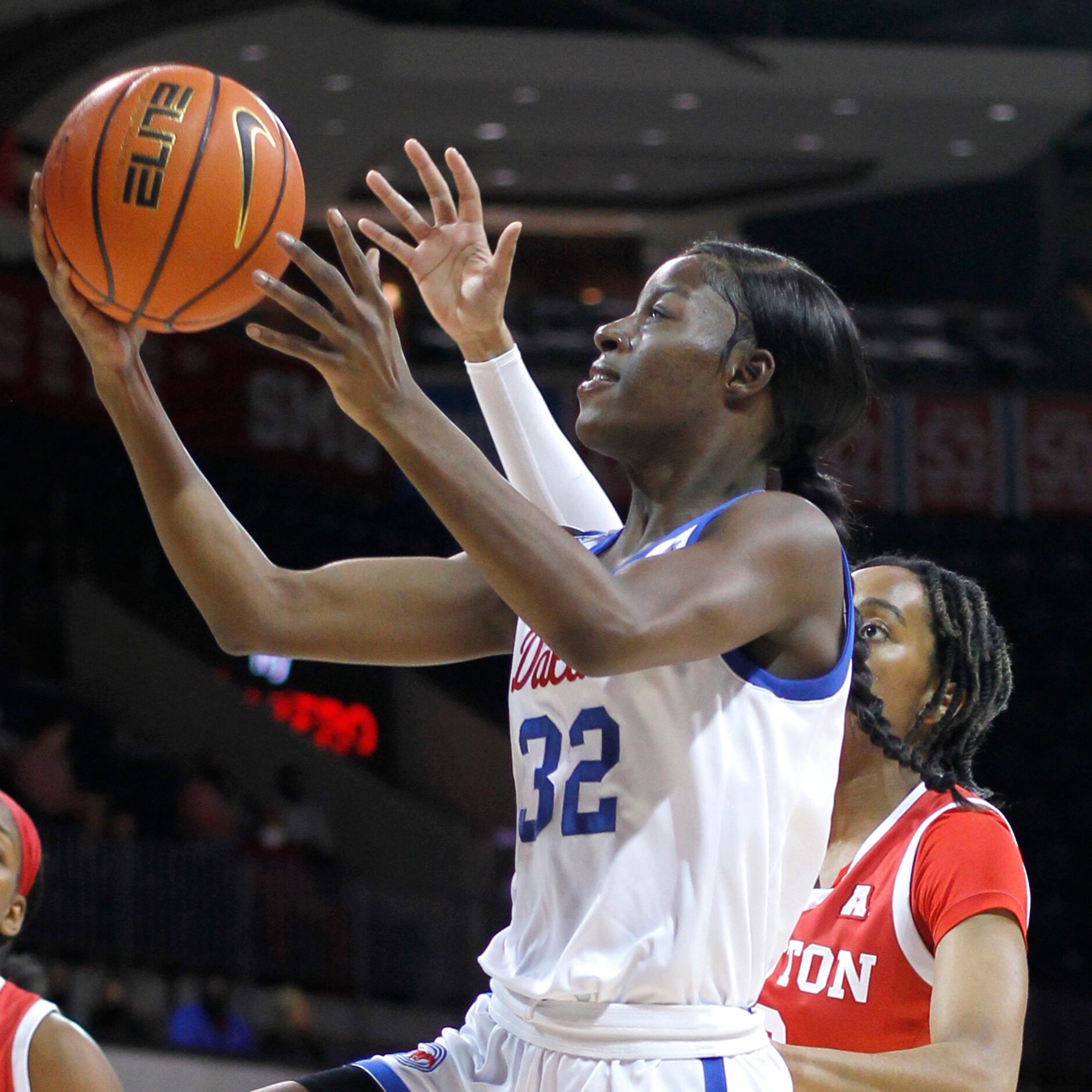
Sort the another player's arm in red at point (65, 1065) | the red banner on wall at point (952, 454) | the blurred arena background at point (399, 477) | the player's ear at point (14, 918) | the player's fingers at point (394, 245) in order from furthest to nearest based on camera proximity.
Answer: the red banner on wall at point (952, 454), the blurred arena background at point (399, 477), the player's ear at point (14, 918), the another player's arm in red at point (65, 1065), the player's fingers at point (394, 245)

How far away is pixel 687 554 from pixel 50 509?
10.7m

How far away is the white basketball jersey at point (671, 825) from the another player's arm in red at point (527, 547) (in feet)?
0.36

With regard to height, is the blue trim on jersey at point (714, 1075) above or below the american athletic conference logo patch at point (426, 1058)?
above

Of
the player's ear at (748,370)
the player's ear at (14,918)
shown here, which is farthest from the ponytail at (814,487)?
the player's ear at (14,918)

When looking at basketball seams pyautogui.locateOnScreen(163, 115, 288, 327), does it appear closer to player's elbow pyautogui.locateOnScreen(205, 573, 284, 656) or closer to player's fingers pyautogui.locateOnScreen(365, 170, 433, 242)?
player's fingers pyautogui.locateOnScreen(365, 170, 433, 242)

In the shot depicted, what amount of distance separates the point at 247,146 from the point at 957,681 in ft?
4.89

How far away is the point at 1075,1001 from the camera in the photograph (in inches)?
314

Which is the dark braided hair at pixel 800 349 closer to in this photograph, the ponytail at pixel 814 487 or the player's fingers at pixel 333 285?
the ponytail at pixel 814 487

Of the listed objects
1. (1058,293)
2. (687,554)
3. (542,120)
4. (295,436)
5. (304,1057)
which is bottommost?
(304,1057)

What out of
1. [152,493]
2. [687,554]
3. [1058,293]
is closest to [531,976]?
[687,554]

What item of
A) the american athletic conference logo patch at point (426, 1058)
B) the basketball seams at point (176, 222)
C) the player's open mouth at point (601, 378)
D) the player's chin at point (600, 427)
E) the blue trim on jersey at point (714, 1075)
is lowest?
the american athletic conference logo patch at point (426, 1058)

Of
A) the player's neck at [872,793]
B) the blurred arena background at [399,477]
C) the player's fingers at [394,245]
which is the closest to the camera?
the player's fingers at [394,245]

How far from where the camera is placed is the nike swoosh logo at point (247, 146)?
89.0 inches

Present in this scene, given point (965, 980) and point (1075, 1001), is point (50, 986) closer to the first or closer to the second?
point (1075, 1001)
